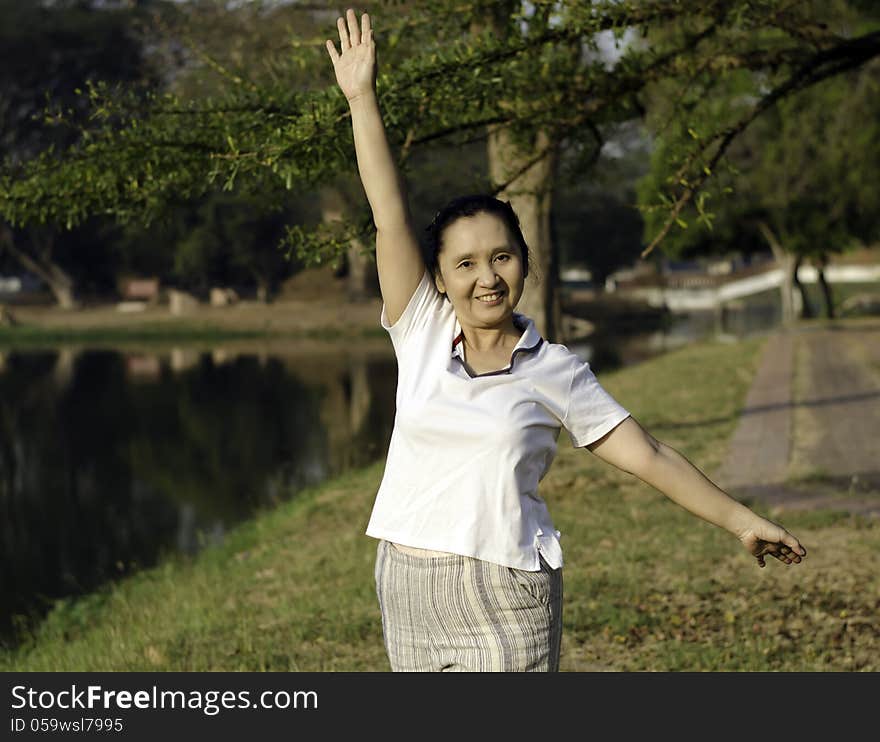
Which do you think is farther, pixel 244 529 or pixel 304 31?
pixel 304 31

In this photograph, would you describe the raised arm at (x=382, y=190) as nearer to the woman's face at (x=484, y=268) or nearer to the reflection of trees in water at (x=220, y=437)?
the woman's face at (x=484, y=268)

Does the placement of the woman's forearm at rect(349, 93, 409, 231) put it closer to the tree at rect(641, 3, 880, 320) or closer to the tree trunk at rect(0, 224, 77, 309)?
the tree at rect(641, 3, 880, 320)

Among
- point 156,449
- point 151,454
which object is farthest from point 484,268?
point 156,449

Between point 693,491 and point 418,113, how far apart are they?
11.4 ft

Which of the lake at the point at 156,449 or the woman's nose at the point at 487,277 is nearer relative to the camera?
the woman's nose at the point at 487,277

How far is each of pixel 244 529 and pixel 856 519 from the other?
580 centimetres

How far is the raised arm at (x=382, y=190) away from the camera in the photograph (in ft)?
9.46

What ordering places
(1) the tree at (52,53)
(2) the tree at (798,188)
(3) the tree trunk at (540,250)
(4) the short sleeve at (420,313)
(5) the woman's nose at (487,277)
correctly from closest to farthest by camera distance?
(5) the woman's nose at (487,277)
(4) the short sleeve at (420,313)
(3) the tree trunk at (540,250)
(2) the tree at (798,188)
(1) the tree at (52,53)

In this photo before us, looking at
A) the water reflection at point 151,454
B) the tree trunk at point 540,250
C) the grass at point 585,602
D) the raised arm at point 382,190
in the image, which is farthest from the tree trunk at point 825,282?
the raised arm at point 382,190

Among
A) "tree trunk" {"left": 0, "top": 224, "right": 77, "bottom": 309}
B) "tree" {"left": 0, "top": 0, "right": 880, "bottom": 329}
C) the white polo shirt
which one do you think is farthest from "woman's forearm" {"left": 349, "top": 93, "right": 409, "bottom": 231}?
"tree trunk" {"left": 0, "top": 224, "right": 77, "bottom": 309}

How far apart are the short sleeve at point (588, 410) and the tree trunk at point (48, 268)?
2031 inches
